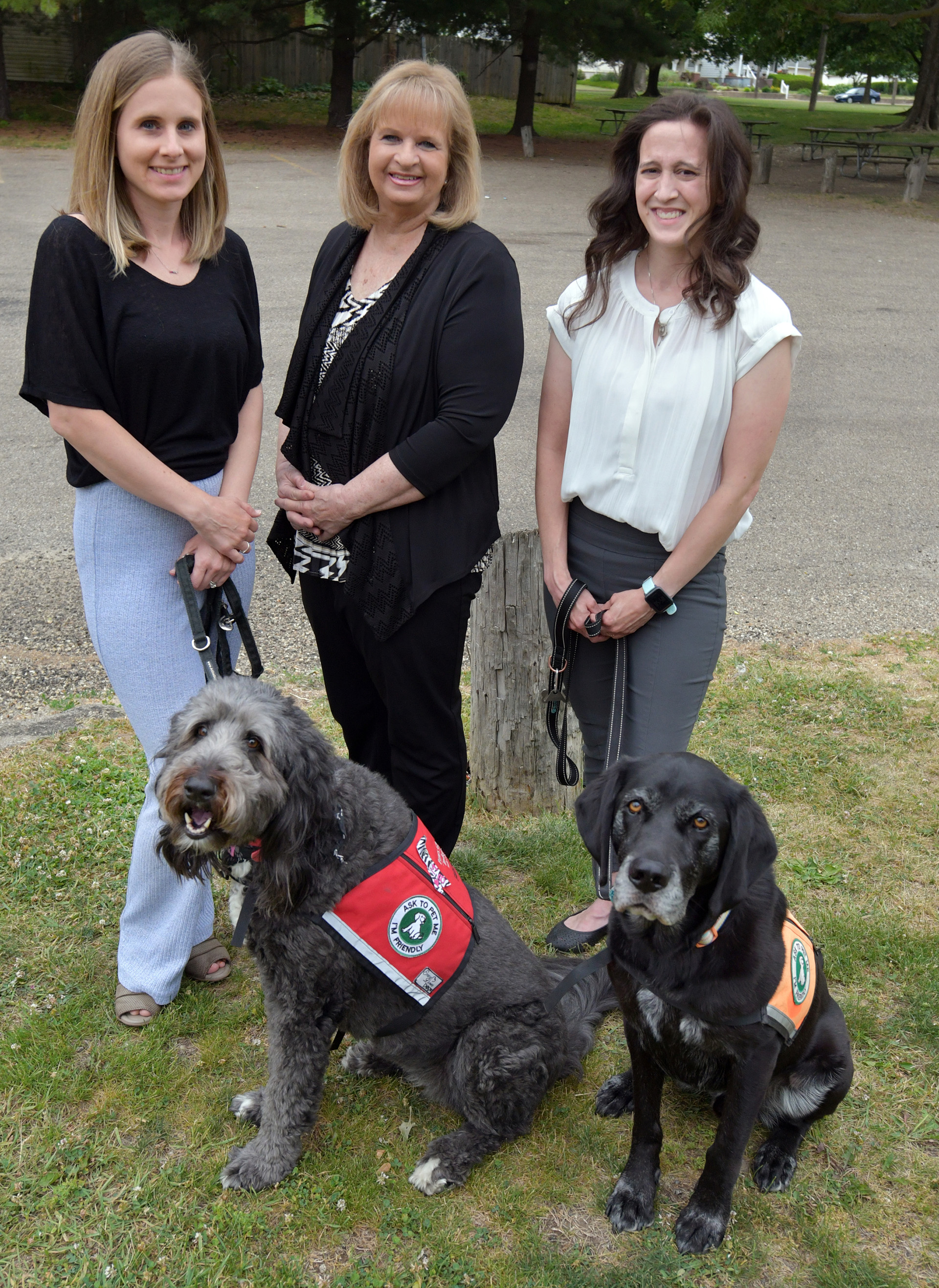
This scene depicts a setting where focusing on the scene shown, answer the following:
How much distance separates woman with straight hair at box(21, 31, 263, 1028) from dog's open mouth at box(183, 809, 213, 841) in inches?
19.1

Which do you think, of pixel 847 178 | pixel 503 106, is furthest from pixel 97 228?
pixel 503 106

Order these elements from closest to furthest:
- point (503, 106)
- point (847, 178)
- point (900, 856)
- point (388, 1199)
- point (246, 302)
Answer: point (388, 1199) < point (246, 302) < point (900, 856) < point (847, 178) < point (503, 106)

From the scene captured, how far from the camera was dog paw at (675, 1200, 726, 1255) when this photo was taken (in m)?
2.86

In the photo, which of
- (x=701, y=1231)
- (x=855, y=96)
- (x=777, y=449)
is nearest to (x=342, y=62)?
(x=777, y=449)

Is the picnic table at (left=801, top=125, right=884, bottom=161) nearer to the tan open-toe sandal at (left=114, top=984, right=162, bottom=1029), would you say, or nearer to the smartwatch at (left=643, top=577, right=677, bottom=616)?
the smartwatch at (left=643, top=577, right=677, bottom=616)

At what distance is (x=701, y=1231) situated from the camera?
2.87m

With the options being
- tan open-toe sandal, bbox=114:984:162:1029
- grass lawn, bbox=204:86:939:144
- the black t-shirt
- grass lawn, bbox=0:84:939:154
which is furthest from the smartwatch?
grass lawn, bbox=0:84:939:154

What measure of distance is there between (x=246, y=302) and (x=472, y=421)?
84cm

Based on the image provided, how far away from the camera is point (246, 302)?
3.30 meters

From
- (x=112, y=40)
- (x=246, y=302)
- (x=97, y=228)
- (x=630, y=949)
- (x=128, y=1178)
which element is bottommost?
(x=128, y=1178)

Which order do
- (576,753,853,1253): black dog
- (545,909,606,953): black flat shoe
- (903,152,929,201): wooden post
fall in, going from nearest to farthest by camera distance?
→ (576,753,853,1253): black dog < (545,909,606,953): black flat shoe < (903,152,929,201): wooden post

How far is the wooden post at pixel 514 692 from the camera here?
443cm

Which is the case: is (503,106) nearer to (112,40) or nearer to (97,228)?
(112,40)

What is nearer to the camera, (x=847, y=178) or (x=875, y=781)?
(x=875, y=781)
